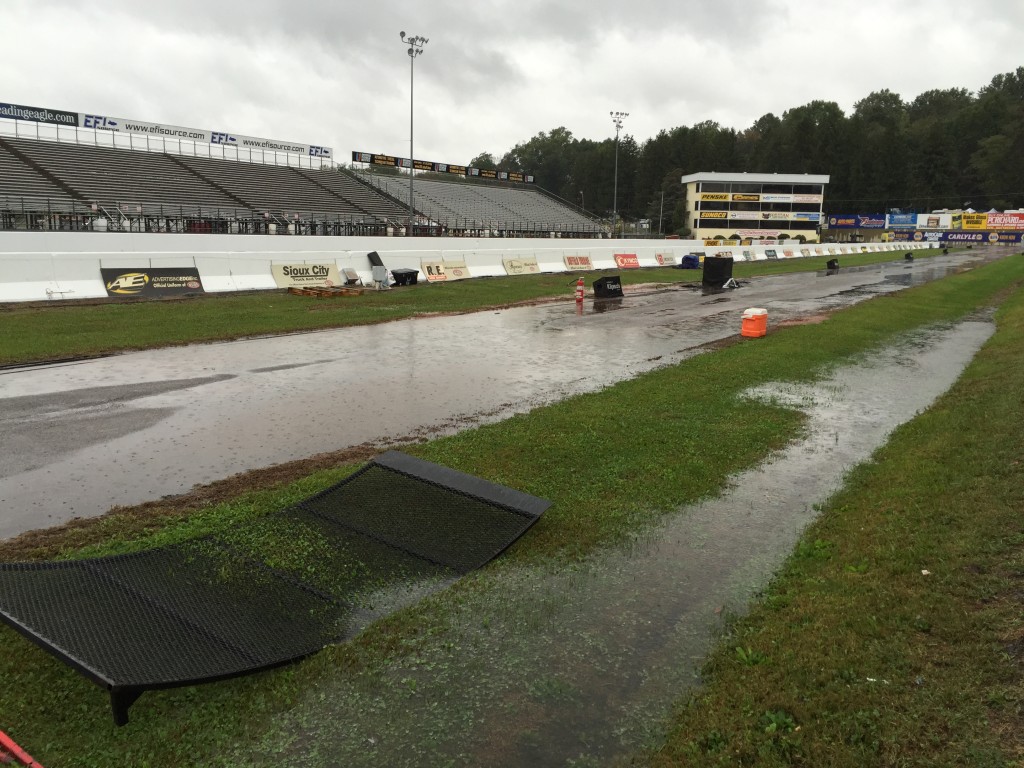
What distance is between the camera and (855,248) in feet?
254

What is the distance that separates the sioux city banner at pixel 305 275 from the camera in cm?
2919

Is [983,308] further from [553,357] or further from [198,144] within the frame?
[198,144]

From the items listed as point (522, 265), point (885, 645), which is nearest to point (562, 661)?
point (885, 645)

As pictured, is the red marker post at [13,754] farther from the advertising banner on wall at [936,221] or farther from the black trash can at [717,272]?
the advertising banner on wall at [936,221]

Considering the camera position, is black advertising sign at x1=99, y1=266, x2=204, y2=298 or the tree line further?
the tree line

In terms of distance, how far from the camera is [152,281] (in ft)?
84.2

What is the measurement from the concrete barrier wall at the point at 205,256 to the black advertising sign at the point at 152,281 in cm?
23

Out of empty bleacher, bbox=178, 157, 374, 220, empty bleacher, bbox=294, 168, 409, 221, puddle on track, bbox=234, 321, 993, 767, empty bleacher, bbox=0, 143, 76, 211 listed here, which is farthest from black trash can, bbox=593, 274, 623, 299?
empty bleacher, bbox=294, 168, 409, 221

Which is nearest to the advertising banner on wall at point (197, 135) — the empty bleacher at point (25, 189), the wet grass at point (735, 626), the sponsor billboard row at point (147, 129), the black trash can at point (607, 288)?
the sponsor billboard row at point (147, 129)

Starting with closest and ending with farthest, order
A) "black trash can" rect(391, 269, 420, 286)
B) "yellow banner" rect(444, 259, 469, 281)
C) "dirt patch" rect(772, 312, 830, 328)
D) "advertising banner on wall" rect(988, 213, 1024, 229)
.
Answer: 1. "dirt patch" rect(772, 312, 830, 328)
2. "black trash can" rect(391, 269, 420, 286)
3. "yellow banner" rect(444, 259, 469, 281)
4. "advertising banner on wall" rect(988, 213, 1024, 229)

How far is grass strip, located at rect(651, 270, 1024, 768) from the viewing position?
3.55 m

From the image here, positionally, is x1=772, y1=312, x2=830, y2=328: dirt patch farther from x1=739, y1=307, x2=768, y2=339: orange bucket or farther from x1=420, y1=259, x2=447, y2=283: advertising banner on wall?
x1=420, y1=259, x2=447, y2=283: advertising banner on wall

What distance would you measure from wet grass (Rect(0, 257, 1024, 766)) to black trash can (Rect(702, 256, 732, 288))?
80.1 feet

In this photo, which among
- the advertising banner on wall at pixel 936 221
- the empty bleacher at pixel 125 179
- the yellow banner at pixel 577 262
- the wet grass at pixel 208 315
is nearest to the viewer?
the wet grass at pixel 208 315
